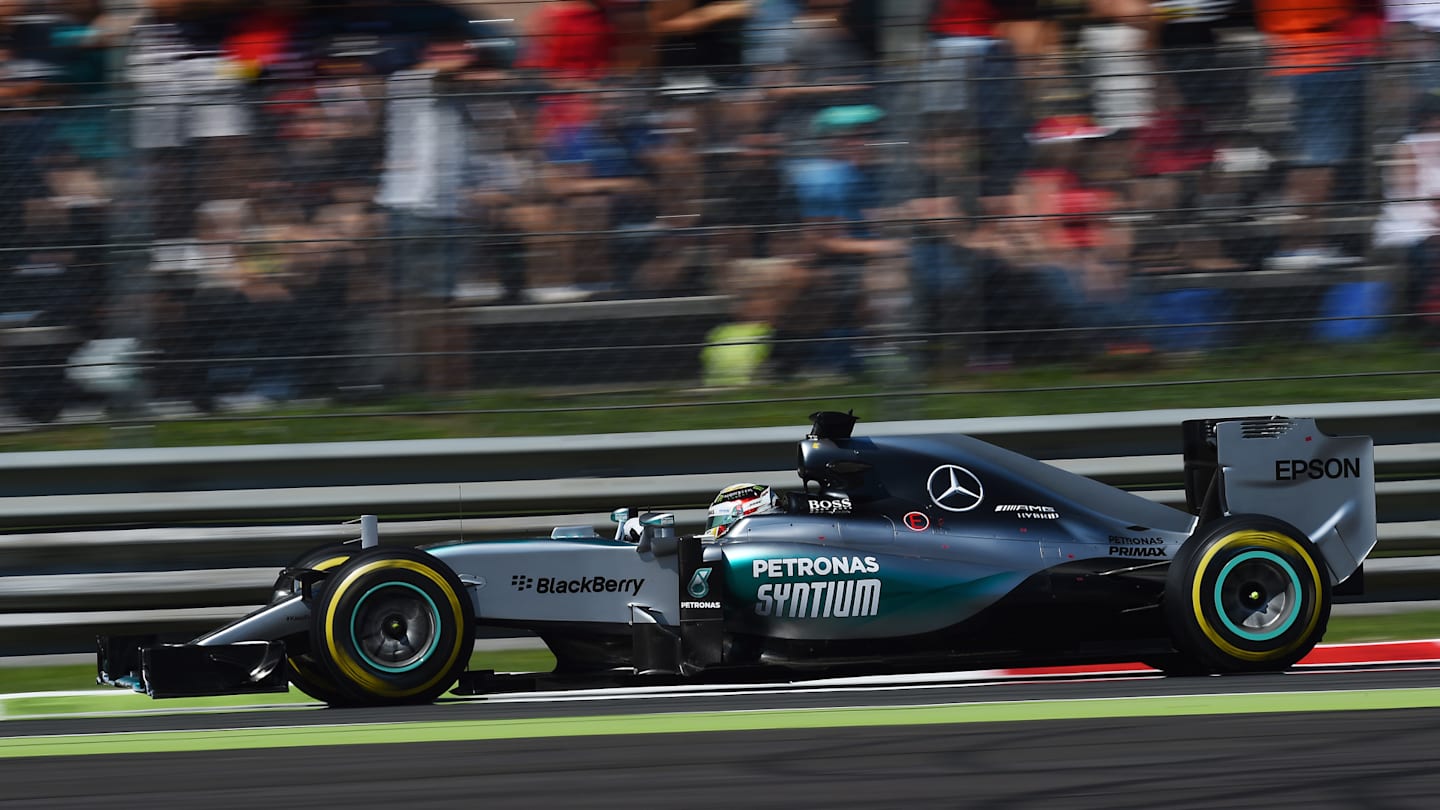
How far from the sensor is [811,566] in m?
5.71

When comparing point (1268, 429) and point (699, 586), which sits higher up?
point (1268, 429)

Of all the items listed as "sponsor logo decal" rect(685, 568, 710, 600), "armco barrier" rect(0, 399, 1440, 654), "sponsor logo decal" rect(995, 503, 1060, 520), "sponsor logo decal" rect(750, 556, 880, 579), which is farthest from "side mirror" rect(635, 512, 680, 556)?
"armco barrier" rect(0, 399, 1440, 654)

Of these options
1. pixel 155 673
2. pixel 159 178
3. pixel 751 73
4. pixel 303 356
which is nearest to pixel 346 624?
pixel 155 673

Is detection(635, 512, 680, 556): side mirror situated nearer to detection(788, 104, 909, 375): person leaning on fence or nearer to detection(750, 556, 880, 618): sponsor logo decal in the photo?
detection(750, 556, 880, 618): sponsor logo decal

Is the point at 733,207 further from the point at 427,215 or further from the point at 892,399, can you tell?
the point at 427,215

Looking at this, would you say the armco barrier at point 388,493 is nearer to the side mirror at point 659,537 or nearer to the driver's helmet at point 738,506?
the driver's helmet at point 738,506

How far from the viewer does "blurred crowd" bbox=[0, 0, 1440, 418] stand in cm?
709

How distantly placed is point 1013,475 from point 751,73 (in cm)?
224

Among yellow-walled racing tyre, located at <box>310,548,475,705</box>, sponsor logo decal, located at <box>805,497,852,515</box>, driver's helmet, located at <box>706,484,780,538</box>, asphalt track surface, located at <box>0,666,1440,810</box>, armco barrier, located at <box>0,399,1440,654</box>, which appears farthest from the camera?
armco barrier, located at <box>0,399,1440,654</box>

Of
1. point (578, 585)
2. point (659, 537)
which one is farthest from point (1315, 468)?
point (578, 585)

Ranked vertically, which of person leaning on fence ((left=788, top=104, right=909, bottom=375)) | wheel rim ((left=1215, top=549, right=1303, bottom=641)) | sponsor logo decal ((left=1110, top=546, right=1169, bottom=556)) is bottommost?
wheel rim ((left=1215, top=549, right=1303, bottom=641))

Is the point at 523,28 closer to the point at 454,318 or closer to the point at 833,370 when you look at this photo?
the point at 454,318

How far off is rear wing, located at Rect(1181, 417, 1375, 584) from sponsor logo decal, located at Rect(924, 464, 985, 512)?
82cm

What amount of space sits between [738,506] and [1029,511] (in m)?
0.94
